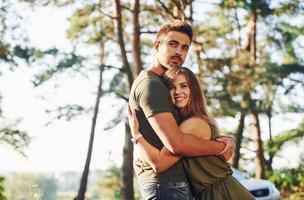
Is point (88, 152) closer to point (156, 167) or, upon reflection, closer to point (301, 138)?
point (301, 138)

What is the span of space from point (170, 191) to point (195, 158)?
199 mm

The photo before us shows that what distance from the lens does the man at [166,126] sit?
257 centimetres

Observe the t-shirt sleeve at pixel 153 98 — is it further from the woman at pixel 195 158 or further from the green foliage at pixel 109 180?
the green foliage at pixel 109 180

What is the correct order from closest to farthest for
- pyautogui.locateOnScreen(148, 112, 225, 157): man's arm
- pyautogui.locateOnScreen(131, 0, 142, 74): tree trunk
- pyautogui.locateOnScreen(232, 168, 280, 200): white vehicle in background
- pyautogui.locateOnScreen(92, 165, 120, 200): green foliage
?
pyautogui.locateOnScreen(148, 112, 225, 157): man's arm < pyautogui.locateOnScreen(232, 168, 280, 200): white vehicle in background < pyautogui.locateOnScreen(131, 0, 142, 74): tree trunk < pyautogui.locateOnScreen(92, 165, 120, 200): green foliage

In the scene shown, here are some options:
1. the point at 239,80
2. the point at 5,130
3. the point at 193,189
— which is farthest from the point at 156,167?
the point at 239,80

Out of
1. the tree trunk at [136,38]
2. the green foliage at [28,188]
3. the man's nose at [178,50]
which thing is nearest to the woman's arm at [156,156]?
the man's nose at [178,50]

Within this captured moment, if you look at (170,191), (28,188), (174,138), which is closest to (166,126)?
(174,138)

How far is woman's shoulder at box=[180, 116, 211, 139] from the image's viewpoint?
2.61m

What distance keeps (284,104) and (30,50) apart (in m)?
12.2

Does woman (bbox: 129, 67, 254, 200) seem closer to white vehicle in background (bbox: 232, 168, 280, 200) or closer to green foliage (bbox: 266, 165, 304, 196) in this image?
white vehicle in background (bbox: 232, 168, 280, 200)

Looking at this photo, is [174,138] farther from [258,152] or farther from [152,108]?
[258,152]

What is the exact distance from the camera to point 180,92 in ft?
8.79

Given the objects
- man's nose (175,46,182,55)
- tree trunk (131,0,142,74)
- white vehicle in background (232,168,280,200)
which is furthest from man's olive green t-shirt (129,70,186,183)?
tree trunk (131,0,142,74)

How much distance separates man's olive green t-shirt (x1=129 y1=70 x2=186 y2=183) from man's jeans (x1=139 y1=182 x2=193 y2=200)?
0.02m
